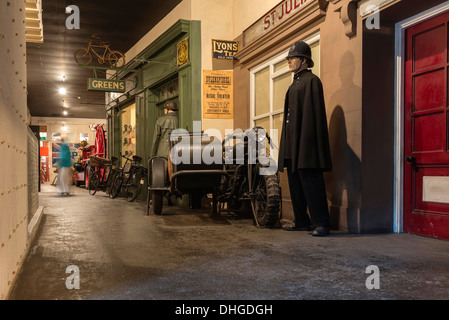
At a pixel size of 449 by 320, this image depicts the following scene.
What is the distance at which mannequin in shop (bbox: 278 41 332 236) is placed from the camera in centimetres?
487

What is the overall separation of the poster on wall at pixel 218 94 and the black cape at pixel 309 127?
3.47 metres

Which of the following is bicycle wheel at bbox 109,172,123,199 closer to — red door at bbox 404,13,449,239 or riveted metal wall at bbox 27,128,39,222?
riveted metal wall at bbox 27,128,39,222

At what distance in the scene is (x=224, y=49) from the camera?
8406 mm

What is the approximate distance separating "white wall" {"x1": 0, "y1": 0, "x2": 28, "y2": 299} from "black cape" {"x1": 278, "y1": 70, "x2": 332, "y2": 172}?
294 cm

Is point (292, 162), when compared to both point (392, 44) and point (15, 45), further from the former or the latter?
point (15, 45)

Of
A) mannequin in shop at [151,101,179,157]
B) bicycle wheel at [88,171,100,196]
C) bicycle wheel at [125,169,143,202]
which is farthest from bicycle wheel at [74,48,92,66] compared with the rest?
mannequin in shop at [151,101,179,157]

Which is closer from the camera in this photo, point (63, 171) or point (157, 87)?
point (157, 87)

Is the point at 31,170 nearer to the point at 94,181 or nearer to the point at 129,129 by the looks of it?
the point at 94,181

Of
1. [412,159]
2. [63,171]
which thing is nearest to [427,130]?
[412,159]

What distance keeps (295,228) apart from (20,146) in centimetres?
331

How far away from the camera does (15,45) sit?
10.3 ft

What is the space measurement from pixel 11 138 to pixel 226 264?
186 centimetres
